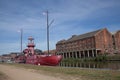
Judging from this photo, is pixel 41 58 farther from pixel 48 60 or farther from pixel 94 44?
pixel 94 44

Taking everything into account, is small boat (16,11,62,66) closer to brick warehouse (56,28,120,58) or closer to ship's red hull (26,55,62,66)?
ship's red hull (26,55,62,66)

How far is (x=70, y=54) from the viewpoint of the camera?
352 ft

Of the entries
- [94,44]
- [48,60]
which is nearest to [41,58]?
[48,60]

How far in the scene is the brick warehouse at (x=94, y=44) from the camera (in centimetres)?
8744

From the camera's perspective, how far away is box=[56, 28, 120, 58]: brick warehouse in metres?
87.4

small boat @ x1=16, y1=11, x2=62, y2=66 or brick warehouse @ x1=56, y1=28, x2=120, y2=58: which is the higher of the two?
brick warehouse @ x1=56, y1=28, x2=120, y2=58

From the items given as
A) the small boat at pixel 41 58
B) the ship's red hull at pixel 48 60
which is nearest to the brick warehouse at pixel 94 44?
the small boat at pixel 41 58

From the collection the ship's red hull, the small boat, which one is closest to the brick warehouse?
the small boat

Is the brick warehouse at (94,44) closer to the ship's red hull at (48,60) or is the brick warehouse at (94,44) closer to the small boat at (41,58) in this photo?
the small boat at (41,58)

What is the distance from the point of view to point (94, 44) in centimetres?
8756

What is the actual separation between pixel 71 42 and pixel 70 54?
7.16 m

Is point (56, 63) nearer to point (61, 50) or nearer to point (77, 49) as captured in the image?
point (77, 49)

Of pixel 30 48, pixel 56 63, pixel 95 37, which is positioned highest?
pixel 95 37

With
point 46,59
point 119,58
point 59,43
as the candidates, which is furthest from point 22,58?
point 59,43
